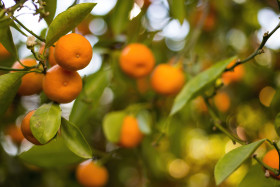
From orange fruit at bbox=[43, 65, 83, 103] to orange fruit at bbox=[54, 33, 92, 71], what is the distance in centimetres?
4

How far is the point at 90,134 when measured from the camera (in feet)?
6.80

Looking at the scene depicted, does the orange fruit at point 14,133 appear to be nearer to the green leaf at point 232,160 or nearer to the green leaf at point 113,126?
the green leaf at point 113,126

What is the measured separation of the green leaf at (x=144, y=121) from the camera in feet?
4.51

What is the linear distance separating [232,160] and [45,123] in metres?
0.45

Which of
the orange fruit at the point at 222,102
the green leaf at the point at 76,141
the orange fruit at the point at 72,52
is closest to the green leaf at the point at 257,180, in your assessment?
the green leaf at the point at 76,141

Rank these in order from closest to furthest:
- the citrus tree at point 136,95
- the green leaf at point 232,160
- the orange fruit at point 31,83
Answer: the green leaf at point 232,160 → the citrus tree at point 136,95 → the orange fruit at point 31,83

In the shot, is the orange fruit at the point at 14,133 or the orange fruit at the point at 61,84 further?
the orange fruit at the point at 14,133

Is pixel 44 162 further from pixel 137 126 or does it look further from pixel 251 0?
pixel 251 0

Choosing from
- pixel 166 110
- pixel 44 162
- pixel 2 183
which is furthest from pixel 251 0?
pixel 2 183

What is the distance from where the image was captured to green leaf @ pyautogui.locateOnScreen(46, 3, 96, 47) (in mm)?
749

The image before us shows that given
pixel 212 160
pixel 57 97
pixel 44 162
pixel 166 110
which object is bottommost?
pixel 212 160

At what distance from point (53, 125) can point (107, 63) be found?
2.82 ft

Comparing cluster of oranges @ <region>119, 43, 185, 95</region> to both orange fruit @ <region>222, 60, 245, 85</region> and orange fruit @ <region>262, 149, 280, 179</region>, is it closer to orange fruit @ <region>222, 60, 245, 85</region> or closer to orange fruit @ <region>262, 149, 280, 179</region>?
orange fruit @ <region>222, 60, 245, 85</region>

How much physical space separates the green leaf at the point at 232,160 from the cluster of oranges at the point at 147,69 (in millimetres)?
701
